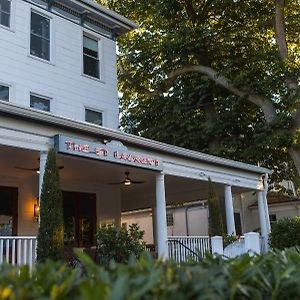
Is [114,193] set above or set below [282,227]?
above

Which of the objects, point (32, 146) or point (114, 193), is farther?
point (114, 193)

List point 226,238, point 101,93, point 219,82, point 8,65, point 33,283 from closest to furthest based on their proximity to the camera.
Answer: point 33,283, point 226,238, point 8,65, point 101,93, point 219,82

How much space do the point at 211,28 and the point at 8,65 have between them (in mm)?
11323

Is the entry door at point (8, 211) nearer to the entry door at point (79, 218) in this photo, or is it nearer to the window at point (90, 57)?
the entry door at point (79, 218)

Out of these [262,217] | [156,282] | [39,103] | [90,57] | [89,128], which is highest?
[90,57]

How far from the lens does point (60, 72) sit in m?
14.7

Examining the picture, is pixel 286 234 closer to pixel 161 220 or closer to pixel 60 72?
pixel 161 220

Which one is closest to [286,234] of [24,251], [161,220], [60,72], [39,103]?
[161,220]

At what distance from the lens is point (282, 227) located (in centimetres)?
1385

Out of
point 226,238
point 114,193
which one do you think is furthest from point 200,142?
point 226,238

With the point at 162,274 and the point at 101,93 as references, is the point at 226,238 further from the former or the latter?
the point at 162,274

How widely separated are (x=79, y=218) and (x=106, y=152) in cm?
529

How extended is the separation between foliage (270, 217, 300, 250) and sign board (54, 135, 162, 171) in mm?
4528

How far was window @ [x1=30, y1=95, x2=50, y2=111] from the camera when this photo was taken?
13.8 m
